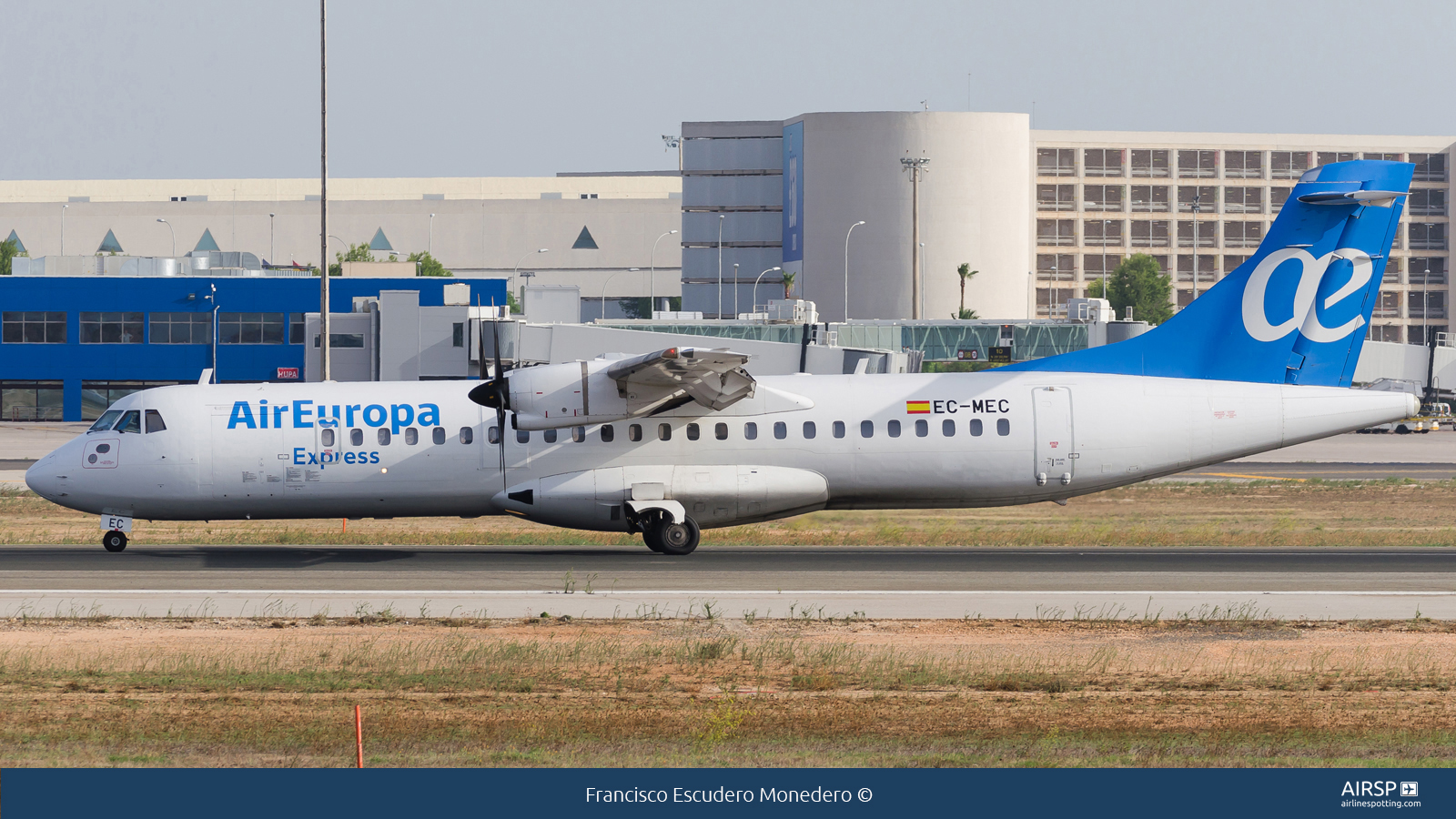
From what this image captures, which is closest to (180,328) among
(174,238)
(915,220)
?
(915,220)

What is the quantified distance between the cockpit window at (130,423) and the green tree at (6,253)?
124 meters

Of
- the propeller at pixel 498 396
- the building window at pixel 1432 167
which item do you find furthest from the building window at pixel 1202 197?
the propeller at pixel 498 396

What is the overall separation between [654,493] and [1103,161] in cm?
13190

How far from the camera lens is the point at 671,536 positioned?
26.7 m

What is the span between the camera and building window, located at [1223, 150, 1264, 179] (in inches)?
5822

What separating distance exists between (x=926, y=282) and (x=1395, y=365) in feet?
154

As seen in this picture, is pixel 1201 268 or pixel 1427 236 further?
pixel 1201 268

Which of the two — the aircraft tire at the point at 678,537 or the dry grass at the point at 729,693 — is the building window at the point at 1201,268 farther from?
the dry grass at the point at 729,693

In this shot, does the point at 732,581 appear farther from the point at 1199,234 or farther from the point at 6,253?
the point at 6,253

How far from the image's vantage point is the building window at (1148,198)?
487 ft

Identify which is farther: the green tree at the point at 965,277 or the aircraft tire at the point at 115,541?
the green tree at the point at 965,277

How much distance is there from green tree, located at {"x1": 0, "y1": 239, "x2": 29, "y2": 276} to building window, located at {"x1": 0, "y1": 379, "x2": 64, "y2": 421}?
171 ft

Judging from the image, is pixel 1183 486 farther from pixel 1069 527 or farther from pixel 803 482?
pixel 803 482

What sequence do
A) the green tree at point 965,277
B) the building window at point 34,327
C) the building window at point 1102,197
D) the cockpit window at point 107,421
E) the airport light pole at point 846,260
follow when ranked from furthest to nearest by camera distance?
the building window at point 1102,197 → the airport light pole at point 846,260 → the green tree at point 965,277 → the building window at point 34,327 → the cockpit window at point 107,421
